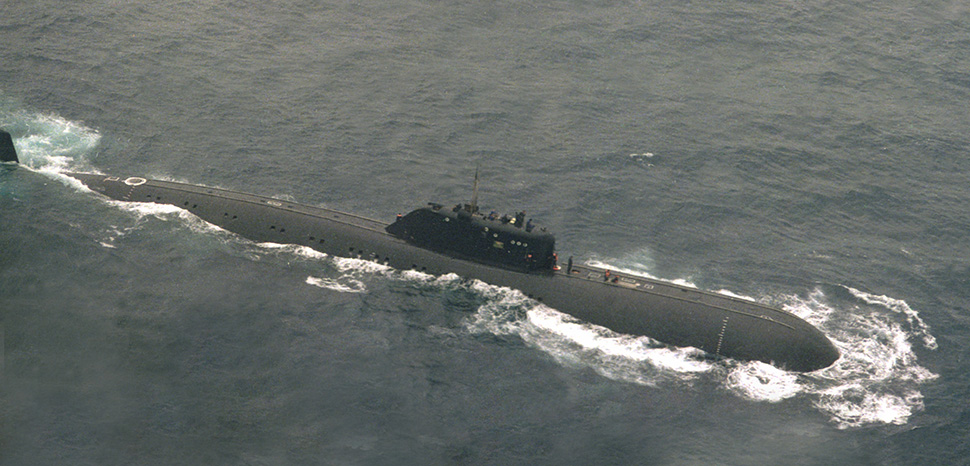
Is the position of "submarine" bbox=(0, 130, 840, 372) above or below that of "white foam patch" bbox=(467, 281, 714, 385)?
above

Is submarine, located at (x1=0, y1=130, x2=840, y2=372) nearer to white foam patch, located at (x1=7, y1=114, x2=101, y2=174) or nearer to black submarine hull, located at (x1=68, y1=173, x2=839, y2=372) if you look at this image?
black submarine hull, located at (x1=68, y1=173, x2=839, y2=372)

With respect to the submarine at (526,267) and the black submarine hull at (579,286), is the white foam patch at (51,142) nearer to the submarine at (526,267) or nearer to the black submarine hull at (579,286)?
the black submarine hull at (579,286)

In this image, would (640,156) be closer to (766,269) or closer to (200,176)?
(766,269)

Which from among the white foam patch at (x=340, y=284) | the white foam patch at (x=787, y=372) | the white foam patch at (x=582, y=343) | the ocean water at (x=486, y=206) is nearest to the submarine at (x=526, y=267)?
the white foam patch at (x=582, y=343)

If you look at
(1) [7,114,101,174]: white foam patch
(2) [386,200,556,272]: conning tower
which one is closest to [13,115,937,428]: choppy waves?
(2) [386,200,556,272]: conning tower

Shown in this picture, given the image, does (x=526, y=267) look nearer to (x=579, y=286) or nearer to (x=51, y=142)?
(x=579, y=286)

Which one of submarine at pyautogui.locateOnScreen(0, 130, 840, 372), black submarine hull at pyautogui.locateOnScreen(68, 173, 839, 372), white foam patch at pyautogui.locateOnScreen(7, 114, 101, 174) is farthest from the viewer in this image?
white foam patch at pyautogui.locateOnScreen(7, 114, 101, 174)
